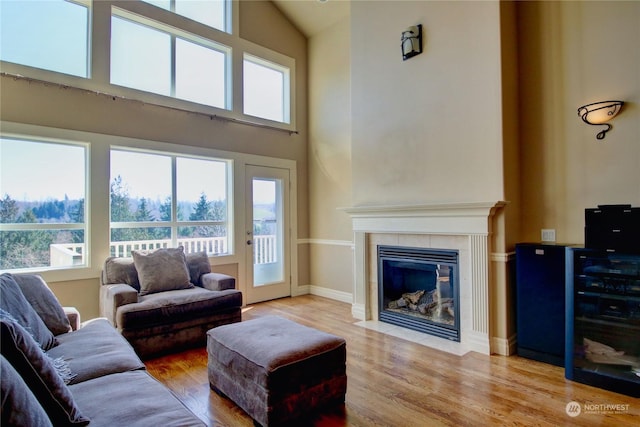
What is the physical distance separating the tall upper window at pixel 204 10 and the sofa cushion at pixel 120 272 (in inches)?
124

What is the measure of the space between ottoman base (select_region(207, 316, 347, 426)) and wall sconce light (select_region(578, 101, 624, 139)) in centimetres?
277

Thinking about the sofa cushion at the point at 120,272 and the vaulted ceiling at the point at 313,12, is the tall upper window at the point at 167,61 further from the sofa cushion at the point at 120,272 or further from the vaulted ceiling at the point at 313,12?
the sofa cushion at the point at 120,272

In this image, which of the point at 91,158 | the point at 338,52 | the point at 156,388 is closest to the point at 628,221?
the point at 156,388

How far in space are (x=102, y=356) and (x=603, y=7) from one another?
4.50 metres

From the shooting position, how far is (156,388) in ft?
5.43

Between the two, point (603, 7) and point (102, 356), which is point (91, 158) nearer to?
point (102, 356)

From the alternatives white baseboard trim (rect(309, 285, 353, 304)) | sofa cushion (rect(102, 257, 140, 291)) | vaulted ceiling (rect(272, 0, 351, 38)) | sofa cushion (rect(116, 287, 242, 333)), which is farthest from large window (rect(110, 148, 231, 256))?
vaulted ceiling (rect(272, 0, 351, 38))

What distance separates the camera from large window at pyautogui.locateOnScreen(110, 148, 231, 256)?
404cm

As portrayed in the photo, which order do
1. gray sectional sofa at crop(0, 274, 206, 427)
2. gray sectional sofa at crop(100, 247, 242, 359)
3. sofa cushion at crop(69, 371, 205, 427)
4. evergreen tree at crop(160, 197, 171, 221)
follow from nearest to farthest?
gray sectional sofa at crop(0, 274, 206, 427)
sofa cushion at crop(69, 371, 205, 427)
gray sectional sofa at crop(100, 247, 242, 359)
evergreen tree at crop(160, 197, 171, 221)

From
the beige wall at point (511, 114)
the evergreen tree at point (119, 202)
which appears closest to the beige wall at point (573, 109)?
the beige wall at point (511, 114)

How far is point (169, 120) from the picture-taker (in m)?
4.34

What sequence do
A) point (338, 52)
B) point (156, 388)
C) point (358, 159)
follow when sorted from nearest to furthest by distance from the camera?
point (156, 388) → point (358, 159) → point (338, 52)

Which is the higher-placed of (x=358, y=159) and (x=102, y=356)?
(x=358, y=159)

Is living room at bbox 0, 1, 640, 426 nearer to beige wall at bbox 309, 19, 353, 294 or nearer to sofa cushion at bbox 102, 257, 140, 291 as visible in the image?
sofa cushion at bbox 102, 257, 140, 291
